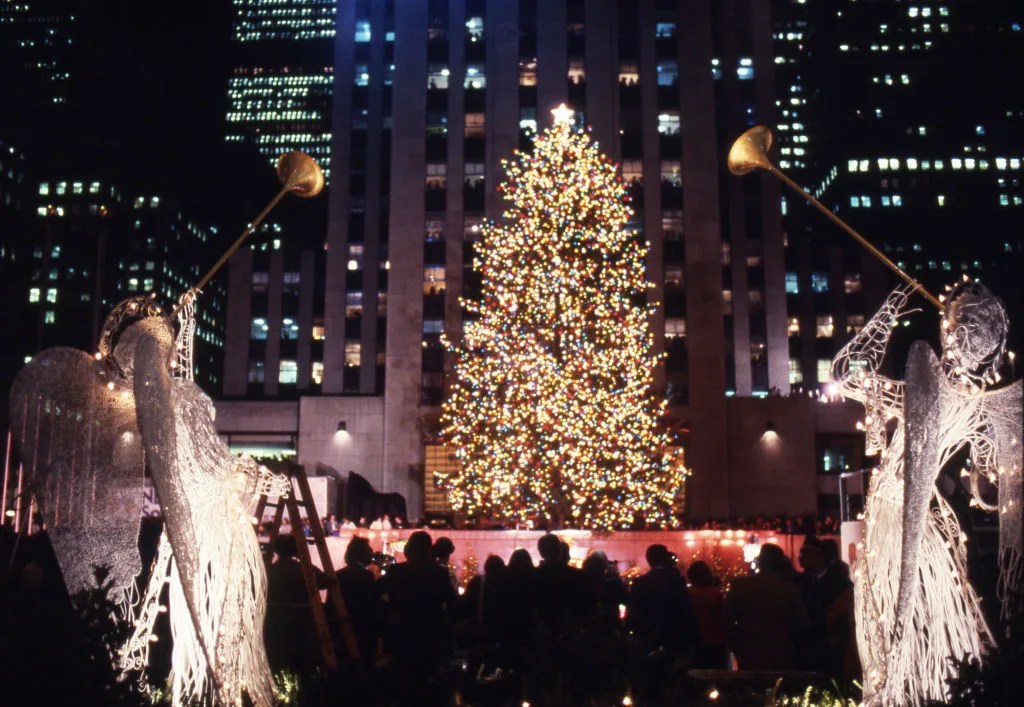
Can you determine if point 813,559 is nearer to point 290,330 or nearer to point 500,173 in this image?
point 500,173

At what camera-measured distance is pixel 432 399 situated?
40.1 metres

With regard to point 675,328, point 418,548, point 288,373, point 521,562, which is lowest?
point 521,562

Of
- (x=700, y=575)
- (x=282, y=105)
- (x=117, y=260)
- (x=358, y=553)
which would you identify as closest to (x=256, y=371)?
(x=358, y=553)

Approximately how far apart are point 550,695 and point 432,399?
35248mm

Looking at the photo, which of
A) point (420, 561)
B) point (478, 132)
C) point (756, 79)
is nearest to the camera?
point (420, 561)

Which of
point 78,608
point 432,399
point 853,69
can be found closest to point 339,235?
point 432,399

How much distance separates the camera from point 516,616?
8.05 meters

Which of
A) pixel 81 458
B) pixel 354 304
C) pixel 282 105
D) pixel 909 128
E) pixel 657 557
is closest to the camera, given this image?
pixel 81 458

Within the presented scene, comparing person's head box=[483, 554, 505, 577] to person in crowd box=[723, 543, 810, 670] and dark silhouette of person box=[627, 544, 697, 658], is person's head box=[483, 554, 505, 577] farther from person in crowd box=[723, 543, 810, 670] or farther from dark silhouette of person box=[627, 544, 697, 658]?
person in crowd box=[723, 543, 810, 670]

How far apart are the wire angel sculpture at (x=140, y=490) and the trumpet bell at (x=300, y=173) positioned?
7.52ft

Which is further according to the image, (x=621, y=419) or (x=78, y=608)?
(x=621, y=419)

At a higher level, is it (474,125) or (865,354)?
(474,125)

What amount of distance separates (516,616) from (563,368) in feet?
61.8

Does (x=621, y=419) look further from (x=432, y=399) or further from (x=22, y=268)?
(x=22, y=268)
